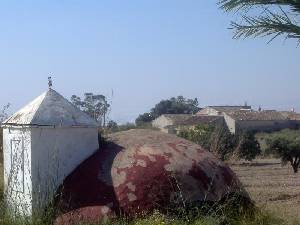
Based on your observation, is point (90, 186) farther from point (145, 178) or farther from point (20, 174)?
point (20, 174)

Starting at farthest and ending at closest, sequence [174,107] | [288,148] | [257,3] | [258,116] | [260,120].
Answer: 1. [174,107]
2. [258,116]
3. [260,120]
4. [288,148]
5. [257,3]

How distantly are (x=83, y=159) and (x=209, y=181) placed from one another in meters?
1.80

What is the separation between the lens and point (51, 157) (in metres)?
8.23

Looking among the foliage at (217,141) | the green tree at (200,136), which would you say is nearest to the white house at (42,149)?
the foliage at (217,141)

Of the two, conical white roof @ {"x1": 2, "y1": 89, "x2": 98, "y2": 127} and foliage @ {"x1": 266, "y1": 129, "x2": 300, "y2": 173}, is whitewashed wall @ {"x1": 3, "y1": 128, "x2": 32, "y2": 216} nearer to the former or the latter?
conical white roof @ {"x1": 2, "y1": 89, "x2": 98, "y2": 127}

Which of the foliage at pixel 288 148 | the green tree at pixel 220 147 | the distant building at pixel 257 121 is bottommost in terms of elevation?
the foliage at pixel 288 148

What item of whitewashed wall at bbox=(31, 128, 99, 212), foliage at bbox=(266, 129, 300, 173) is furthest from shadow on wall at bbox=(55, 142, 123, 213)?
foliage at bbox=(266, 129, 300, 173)

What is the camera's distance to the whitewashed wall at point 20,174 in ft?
26.5

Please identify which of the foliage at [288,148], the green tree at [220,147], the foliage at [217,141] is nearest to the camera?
the green tree at [220,147]

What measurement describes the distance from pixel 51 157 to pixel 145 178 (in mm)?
1352

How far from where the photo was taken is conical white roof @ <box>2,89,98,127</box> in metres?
8.32

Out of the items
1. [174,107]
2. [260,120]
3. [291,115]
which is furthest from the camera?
[174,107]

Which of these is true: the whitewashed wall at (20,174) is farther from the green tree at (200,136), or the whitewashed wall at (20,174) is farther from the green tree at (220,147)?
the green tree at (200,136)

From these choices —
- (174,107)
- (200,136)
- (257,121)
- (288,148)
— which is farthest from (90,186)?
(174,107)
